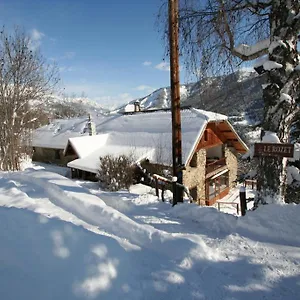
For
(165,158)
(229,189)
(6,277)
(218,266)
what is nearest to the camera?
(6,277)

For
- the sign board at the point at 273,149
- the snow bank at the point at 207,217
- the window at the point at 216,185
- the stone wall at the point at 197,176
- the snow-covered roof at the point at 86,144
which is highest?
the sign board at the point at 273,149

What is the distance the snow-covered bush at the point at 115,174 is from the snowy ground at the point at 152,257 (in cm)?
627

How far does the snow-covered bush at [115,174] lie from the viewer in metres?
11.6

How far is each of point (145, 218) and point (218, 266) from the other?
2.25 meters

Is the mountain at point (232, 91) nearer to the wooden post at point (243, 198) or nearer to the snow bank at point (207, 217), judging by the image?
the wooden post at point (243, 198)

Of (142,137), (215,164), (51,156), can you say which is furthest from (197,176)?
(51,156)

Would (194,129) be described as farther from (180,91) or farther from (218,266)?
(218,266)

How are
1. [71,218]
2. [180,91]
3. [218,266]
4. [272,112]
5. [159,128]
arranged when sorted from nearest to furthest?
1. [218,266]
2. [272,112]
3. [71,218]
4. [180,91]
5. [159,128]

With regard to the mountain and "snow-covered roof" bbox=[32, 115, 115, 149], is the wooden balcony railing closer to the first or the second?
"snow-covered roof" bbox=[32, 115, 115, 149]

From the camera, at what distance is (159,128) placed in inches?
655

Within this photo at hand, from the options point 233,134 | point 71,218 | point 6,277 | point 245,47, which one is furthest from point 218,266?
point 233,134

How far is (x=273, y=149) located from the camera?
4316 millimetres

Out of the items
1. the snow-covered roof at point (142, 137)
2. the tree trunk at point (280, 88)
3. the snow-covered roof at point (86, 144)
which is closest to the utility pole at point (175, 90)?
the tree trunk at point (280, 88)

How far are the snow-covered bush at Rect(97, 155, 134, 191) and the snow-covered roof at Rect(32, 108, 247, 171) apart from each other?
88.6 inches
